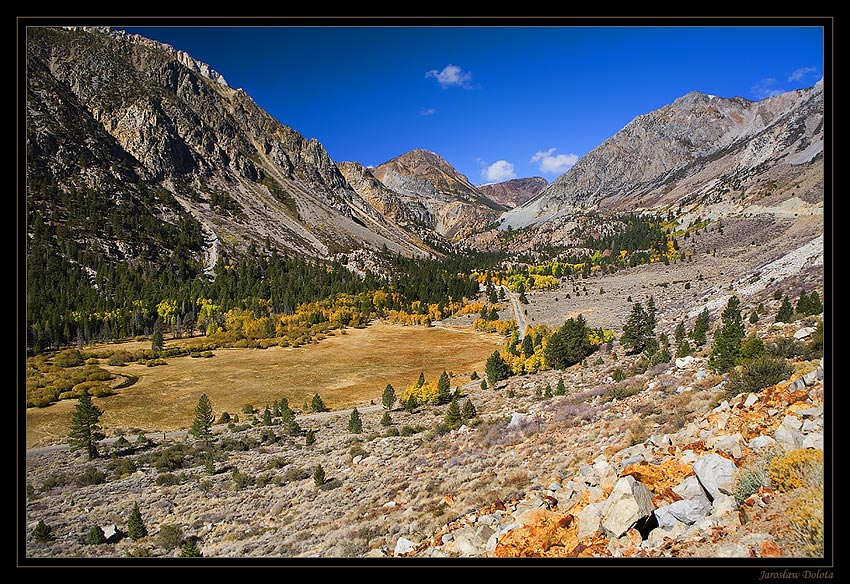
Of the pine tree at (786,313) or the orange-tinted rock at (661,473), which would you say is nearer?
the orange-tinted rock at (661,473)

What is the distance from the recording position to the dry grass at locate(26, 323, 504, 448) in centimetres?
3753

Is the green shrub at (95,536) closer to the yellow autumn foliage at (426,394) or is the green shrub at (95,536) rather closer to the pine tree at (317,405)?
the yellow autumn foliage at (426,394)

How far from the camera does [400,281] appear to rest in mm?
115812

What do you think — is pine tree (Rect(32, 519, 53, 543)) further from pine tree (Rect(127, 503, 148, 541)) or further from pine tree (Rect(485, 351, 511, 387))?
pine tree (Rect(485, 351, 511, 387))

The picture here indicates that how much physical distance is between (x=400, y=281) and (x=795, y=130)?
660 feet

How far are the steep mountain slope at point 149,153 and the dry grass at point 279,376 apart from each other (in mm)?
73857

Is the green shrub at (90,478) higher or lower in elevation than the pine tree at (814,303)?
lower

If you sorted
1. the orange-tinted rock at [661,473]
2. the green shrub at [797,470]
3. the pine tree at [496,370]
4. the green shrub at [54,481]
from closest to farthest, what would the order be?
the green shrub at [797,470]
the orange-tinted rock at [661,473]
the green shrub at [54,481]
the pine tree at [496,370]

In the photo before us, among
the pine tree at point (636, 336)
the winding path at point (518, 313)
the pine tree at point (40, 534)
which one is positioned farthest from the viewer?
the winding path at point (518, 313)

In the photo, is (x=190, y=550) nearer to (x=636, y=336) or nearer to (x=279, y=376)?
(x=636, y=336)

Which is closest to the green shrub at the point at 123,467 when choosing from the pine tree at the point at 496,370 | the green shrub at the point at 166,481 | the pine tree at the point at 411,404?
the green shrub at the point at 166,481

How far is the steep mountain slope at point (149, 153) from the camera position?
125938 millimetres

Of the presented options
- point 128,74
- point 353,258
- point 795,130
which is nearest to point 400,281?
point 353,258
